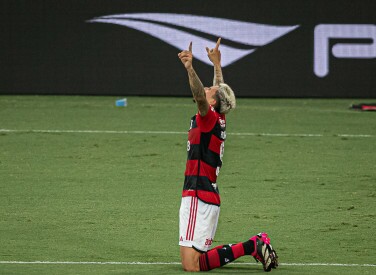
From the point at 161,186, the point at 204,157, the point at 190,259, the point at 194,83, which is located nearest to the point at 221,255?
the point at 190,259

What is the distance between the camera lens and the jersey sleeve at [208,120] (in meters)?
8.16

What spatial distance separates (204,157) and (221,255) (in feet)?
2.86

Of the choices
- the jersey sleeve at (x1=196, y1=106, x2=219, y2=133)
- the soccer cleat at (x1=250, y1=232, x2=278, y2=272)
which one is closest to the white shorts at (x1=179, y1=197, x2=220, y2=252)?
the soccer cleat at (x1=250, y1=232, x2=278, y2=272)

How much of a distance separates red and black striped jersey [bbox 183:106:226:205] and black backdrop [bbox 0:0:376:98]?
14145mm

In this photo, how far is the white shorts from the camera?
819 cm

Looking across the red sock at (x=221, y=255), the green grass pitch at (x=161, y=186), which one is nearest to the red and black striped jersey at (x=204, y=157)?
the red sock at (x=221, y=255)

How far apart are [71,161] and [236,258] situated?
6638mm

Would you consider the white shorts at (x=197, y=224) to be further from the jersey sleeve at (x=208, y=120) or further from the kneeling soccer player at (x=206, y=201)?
the jersey sleeve at (x=208, y=120)

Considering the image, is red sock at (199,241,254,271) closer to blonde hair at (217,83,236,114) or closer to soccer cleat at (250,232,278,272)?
soccer cleat at (250,232,278,272)

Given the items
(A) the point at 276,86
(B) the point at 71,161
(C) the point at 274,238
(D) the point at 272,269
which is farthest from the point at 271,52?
(D) the point at 272,269

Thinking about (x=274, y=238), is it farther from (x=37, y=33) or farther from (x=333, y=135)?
(x=37, y=33)

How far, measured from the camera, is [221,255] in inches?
323

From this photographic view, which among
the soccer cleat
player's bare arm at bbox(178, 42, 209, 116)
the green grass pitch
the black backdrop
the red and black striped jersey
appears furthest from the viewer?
the black backdrop

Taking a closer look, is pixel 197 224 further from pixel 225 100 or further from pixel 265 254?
pixel 225 100
